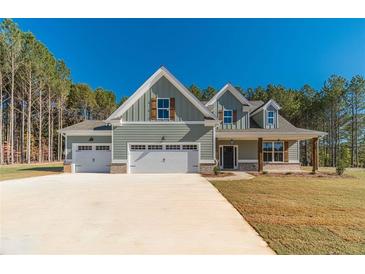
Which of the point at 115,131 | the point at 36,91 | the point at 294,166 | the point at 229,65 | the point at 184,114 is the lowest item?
the point at 294,166

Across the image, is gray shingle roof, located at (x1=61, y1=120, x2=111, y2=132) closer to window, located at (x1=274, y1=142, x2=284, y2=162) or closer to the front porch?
the front porch

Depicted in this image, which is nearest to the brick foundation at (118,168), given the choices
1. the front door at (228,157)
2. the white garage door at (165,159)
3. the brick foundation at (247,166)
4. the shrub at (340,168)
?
the white garage door at (165,159)

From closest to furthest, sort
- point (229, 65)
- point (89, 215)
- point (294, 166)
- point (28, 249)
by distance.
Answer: point (28, 249) < point (89, 215) < point (229, 65) < point (294, 166)

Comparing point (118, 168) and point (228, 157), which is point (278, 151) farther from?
point (118, 168)

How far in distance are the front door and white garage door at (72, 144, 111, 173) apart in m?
8.56

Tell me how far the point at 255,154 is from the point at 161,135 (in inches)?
303

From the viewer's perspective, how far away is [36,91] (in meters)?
29.7

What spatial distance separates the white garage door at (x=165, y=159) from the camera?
15406mm

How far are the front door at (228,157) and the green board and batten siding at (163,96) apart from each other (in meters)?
4.27

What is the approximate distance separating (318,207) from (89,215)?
588cm

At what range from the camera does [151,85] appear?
50.5 ft

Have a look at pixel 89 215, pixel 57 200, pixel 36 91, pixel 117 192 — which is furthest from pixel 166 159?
pixel 36 91

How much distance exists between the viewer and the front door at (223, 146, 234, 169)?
60.1 ft
